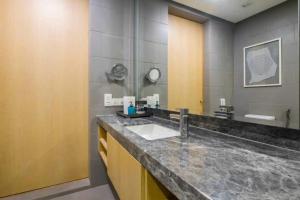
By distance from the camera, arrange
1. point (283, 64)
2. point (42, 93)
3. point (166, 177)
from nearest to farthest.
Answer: point (166, 177) < point (283, 64) < point (42, 93)

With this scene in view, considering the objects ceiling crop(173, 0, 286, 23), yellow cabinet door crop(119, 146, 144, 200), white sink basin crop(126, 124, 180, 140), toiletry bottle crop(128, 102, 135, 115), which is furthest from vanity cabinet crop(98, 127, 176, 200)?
ceiling crop(173, 0, 286, 23)

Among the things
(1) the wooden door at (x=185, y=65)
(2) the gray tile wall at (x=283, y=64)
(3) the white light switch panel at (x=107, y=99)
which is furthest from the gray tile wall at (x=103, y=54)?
(2) the gray tile wall at (x=283, y=64)

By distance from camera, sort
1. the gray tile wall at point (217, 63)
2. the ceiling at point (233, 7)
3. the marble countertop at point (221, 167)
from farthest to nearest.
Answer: the gray tile wall at point (217, 63)
the ceiling at point (233, 7)
the marble countertop at point (221, 167)

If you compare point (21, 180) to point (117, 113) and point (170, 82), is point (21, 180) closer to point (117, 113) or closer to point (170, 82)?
Answer: point (117, 113)

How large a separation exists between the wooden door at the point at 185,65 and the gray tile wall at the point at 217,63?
2.4 inches

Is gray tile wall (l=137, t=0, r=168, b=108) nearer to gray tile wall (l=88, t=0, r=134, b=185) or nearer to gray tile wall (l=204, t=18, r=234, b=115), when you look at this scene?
gray tile wall (l=88, t=0, r=134, b=185)

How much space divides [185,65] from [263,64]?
0.67 meters

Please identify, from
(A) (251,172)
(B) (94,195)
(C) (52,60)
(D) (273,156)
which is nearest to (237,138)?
(D) (273,156)

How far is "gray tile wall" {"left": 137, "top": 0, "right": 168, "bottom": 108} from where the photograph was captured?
5.42 feet

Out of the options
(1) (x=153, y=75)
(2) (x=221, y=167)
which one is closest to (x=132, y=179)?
(2) (x=221, y=167)

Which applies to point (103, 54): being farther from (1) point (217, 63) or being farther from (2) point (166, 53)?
(1) point (217, 63)

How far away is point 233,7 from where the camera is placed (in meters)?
0.98

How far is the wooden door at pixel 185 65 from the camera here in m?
1.25

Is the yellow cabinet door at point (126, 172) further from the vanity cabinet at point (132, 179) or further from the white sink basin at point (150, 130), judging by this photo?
the white sink basin at point (150, 130)
